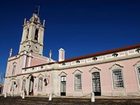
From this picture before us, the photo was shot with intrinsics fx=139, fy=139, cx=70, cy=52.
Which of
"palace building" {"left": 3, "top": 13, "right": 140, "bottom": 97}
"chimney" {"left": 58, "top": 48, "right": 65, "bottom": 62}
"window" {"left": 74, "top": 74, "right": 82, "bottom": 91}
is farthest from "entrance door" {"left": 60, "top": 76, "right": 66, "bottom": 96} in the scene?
"chimney" {"left": 58, "top": 48, "right": 65, "bottom": 62}

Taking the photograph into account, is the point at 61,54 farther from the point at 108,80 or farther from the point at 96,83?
the point at 108,80

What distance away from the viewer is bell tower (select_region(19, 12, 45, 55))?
34094 millimetres

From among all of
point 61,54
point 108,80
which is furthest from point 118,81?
point 61,54

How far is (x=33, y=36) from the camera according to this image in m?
35.3

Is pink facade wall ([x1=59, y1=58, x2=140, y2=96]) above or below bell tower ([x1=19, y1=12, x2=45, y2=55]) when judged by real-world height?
below

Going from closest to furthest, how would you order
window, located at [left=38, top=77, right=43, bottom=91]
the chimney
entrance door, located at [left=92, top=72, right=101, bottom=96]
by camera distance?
entrance door, located at [left=92, top=72, right=101, bottom=96] → window, located at [left=38, top=77, right=43, bottom=91] → the chimney

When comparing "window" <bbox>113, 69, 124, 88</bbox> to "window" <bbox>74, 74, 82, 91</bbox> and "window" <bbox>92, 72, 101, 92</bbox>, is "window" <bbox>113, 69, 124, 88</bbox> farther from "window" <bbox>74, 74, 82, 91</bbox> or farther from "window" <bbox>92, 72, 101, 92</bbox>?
"window" <bbox>74, 74, 82, 91</bbox>

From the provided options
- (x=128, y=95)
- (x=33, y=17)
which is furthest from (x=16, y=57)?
(x=128, y=95)

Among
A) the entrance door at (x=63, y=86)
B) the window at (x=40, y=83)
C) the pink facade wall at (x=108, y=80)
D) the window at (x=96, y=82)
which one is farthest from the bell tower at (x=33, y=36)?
the window at (x=96, y=82)

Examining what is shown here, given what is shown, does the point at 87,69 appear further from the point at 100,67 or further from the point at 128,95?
the point at 128,95

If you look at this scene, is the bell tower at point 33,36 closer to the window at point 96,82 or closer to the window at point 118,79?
the window at point 96,82

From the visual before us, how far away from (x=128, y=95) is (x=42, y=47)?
83.7ft

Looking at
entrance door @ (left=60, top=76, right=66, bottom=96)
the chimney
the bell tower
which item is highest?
the bell tower

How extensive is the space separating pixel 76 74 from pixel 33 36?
1851cm
